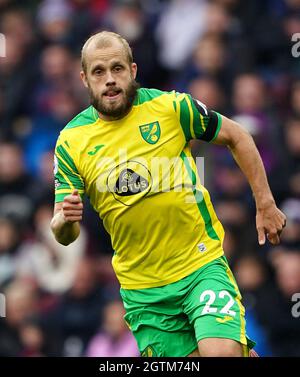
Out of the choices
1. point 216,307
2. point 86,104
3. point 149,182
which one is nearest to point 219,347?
point 216,307

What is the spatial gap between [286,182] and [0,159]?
130 inches

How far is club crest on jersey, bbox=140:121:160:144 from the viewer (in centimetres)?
754

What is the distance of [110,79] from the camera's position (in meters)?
7.43

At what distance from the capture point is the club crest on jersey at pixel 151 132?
24.7 ft

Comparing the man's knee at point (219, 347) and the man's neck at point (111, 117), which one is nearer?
the man's knee at point (219, 347)

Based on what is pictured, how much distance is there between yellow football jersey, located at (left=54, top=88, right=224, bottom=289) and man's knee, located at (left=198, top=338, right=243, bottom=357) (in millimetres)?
547

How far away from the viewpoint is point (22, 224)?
39.1ft

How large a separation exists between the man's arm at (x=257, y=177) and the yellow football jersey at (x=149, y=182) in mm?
106

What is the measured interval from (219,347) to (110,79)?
185 centimetres

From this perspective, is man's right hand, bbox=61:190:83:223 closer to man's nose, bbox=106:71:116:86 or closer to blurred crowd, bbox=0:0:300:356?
man's nose, bbox=106:71:116:86

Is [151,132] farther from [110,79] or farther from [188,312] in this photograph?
[188,312]

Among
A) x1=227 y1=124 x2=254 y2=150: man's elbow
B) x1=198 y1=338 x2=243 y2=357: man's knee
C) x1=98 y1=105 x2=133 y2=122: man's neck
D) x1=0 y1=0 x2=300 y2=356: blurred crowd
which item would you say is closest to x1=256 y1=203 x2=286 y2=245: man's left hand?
x1=227 y1=124 x2=254 y2=150: man's elbow

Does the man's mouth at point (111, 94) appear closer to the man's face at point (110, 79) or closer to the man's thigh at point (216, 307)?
the man's face at point (110, 79)

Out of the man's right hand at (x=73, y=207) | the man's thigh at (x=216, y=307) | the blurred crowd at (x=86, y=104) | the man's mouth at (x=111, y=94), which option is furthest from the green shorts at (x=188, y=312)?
the blurred crowd at (x=86, y=104)
